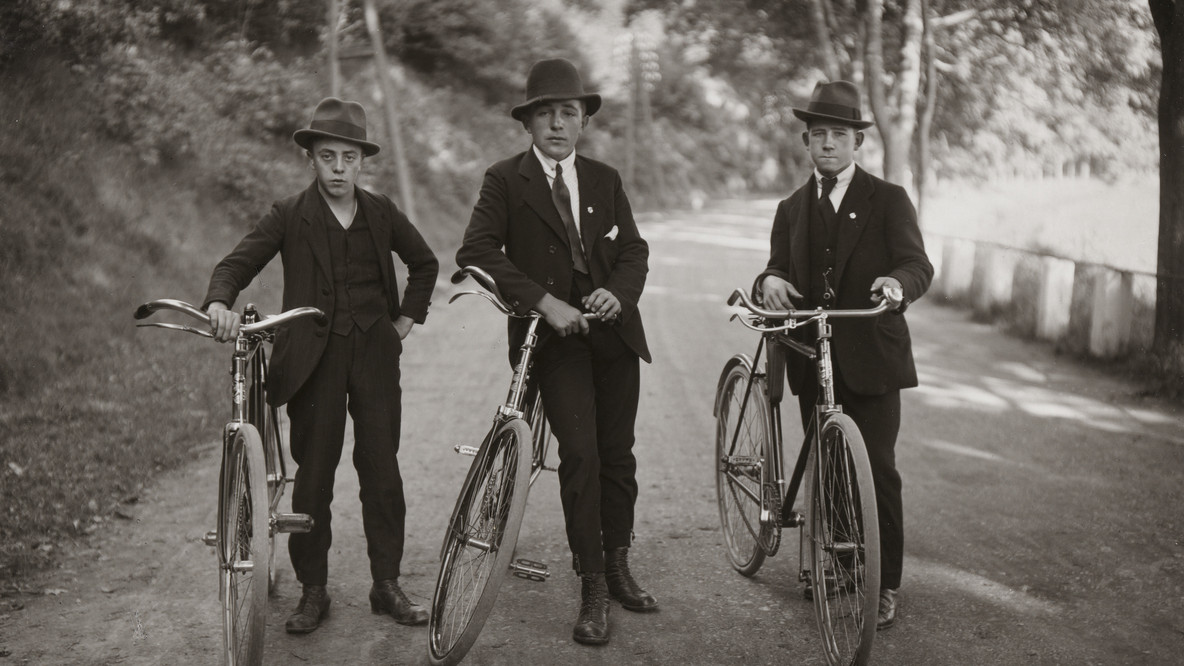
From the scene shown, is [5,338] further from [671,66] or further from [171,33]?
[671,66]

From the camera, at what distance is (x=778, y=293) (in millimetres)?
4637

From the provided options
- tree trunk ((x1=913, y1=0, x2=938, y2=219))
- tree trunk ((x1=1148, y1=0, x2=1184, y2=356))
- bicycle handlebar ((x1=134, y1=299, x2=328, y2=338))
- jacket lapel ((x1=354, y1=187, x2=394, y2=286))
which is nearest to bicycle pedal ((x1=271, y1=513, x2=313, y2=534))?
bicycle handlebar ((x1=134, y1=299, x2=328, y2=338))

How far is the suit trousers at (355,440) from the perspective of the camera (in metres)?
4.61

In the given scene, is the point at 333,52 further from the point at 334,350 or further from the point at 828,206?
the point at 828,206

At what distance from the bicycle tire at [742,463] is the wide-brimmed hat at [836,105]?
1155 millimetres

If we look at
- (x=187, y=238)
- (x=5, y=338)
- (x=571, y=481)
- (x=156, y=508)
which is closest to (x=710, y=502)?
(x=571, y=481)

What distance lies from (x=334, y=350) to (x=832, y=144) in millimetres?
2184

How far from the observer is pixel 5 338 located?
343 inches

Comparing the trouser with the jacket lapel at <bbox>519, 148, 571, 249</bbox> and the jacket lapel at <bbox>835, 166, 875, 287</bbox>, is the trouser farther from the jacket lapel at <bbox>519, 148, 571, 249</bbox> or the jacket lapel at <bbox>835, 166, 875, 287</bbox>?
the jacket lapel at <bbox>835, 166, 875, 287</bbox>

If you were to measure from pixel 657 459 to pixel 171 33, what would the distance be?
13.0 metres

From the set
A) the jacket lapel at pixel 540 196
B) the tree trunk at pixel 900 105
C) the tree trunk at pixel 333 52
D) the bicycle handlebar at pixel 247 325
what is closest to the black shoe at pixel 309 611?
the bicycle handlebar at pixel 247 325

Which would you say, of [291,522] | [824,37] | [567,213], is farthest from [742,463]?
[824,37]

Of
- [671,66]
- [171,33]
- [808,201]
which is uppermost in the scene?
[671,66]

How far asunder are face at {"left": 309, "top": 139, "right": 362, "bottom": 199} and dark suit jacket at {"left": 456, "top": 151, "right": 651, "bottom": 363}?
1.85ft
